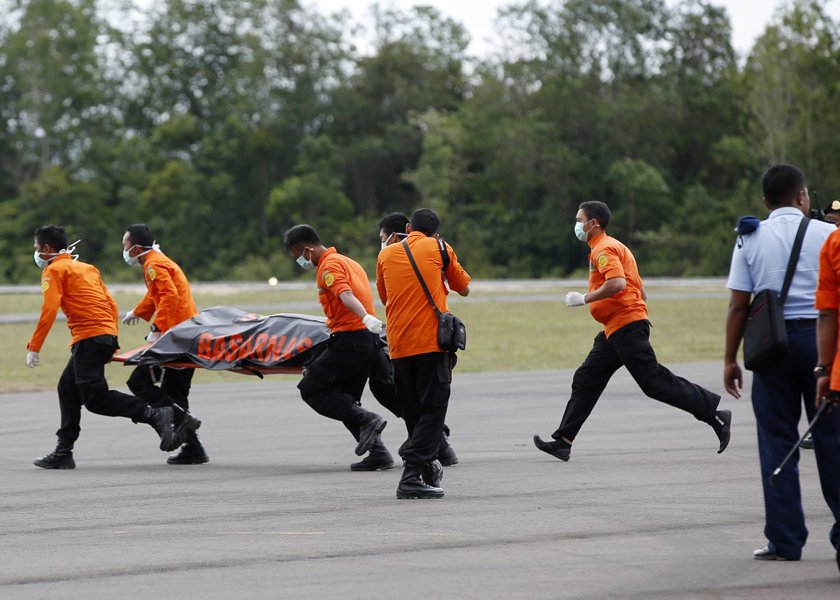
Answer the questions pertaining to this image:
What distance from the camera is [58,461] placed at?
33.7 ft

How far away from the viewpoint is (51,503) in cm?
852

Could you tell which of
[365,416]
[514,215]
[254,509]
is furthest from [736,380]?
[514,215]

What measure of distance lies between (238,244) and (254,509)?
223ft

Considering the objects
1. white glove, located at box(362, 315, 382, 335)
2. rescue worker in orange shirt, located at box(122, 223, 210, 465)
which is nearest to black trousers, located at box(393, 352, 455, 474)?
white glove, located at box(362, 315, 382, 335)

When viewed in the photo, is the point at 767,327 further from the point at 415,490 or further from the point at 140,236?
the point at 140,236

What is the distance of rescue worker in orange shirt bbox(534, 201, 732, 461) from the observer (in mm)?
10047

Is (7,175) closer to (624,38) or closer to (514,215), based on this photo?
(514,215)

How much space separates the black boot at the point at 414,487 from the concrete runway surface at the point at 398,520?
4.2 inches

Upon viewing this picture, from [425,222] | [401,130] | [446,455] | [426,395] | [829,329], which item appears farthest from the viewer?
[401,130]

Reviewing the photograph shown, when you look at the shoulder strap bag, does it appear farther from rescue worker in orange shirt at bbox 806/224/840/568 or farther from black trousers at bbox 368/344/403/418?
rescue worker in orange shirt at bbox 806/224/840/568

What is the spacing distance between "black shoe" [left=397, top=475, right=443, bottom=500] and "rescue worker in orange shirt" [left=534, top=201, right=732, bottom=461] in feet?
5.79

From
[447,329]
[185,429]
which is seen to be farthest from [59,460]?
[447,329]

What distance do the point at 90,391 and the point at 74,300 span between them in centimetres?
74

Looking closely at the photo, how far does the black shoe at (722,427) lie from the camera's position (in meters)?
10.2
